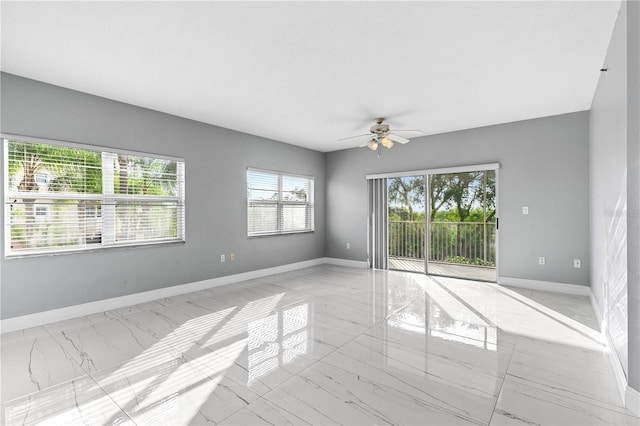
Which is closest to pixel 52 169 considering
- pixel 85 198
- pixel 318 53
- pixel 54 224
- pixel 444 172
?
pixel 85 198

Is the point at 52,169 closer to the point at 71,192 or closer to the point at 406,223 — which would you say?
the point at 71,192

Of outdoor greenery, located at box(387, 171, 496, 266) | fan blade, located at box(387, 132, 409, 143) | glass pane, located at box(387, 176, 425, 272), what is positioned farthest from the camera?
glass pane, located at box(387, 176, 425, 272)

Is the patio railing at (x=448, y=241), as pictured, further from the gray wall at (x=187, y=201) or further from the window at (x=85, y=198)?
the window at (x=85, y=198)

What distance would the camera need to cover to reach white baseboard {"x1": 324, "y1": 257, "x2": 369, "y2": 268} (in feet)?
21.4

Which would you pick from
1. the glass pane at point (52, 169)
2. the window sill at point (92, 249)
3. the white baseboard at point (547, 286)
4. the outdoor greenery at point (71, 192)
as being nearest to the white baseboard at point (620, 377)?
the white baseboard at point (547, 286)

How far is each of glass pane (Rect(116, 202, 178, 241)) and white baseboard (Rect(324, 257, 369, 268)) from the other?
3.56 meters

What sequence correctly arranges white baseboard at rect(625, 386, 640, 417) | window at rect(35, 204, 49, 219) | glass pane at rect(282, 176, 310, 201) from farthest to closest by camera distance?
glass pane at rect(282, 176, 310, 201)
window at rect(35, 204, 49, 219)
white baseboard at rect(625, 386, 640, 417)

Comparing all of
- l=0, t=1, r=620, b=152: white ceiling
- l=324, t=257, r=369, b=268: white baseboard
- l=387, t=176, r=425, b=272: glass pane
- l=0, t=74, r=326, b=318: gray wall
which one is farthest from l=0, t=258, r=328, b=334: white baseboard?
l=387, t=176, r=425, b=272: glass pane

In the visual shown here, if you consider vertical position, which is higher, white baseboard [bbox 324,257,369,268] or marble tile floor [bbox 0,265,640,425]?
white baseboard [bbox 324,257,369,268]

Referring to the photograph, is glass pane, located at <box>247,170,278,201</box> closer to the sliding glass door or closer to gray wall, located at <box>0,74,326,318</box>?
gray wall, located at <box>0,74,326,318</box>

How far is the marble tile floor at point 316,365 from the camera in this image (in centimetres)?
184

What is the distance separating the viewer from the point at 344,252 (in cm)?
684

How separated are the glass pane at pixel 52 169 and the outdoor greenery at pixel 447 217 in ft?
16.1

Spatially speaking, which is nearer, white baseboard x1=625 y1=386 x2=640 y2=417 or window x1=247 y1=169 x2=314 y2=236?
white baseboard x1=625 y1=386 x2=640 y2=417
